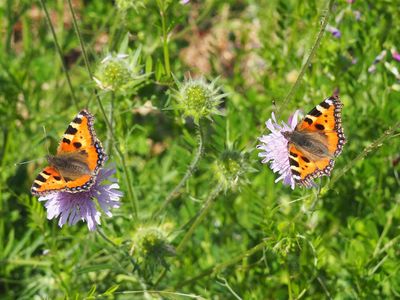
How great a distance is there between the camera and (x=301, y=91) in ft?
10.1

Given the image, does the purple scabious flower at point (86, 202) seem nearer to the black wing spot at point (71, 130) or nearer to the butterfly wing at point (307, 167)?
the black wing spot at point (71, 130)

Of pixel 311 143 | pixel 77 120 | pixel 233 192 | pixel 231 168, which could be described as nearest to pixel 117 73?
pixel 77 120

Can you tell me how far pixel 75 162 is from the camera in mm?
2148

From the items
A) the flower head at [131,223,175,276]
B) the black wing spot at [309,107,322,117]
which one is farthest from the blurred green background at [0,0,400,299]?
the black wing spot at [309,107,322,117]

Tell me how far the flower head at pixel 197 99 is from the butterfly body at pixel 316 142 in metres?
0.30

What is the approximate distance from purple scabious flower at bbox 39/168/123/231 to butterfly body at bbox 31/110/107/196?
0.13 meters

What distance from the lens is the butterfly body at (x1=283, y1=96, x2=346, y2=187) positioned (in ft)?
6.65

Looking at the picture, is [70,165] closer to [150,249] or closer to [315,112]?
[150,249]

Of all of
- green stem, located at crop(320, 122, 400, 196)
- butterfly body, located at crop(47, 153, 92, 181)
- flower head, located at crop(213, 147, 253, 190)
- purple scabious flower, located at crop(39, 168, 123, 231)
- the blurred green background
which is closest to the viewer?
green stem, located at crop(320, 122, 400, 196)

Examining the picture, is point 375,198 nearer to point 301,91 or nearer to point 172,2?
point 301,91

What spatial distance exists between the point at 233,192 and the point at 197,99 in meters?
0.91

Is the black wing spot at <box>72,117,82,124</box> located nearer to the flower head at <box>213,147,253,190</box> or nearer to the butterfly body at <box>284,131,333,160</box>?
the flower head at <box>213,147,253,190</box>

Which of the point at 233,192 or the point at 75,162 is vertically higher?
the point at 233,192

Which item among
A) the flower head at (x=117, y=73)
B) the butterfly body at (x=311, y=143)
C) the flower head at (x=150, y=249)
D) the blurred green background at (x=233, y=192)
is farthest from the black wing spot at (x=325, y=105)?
the flower head at (x=150, y=249)
